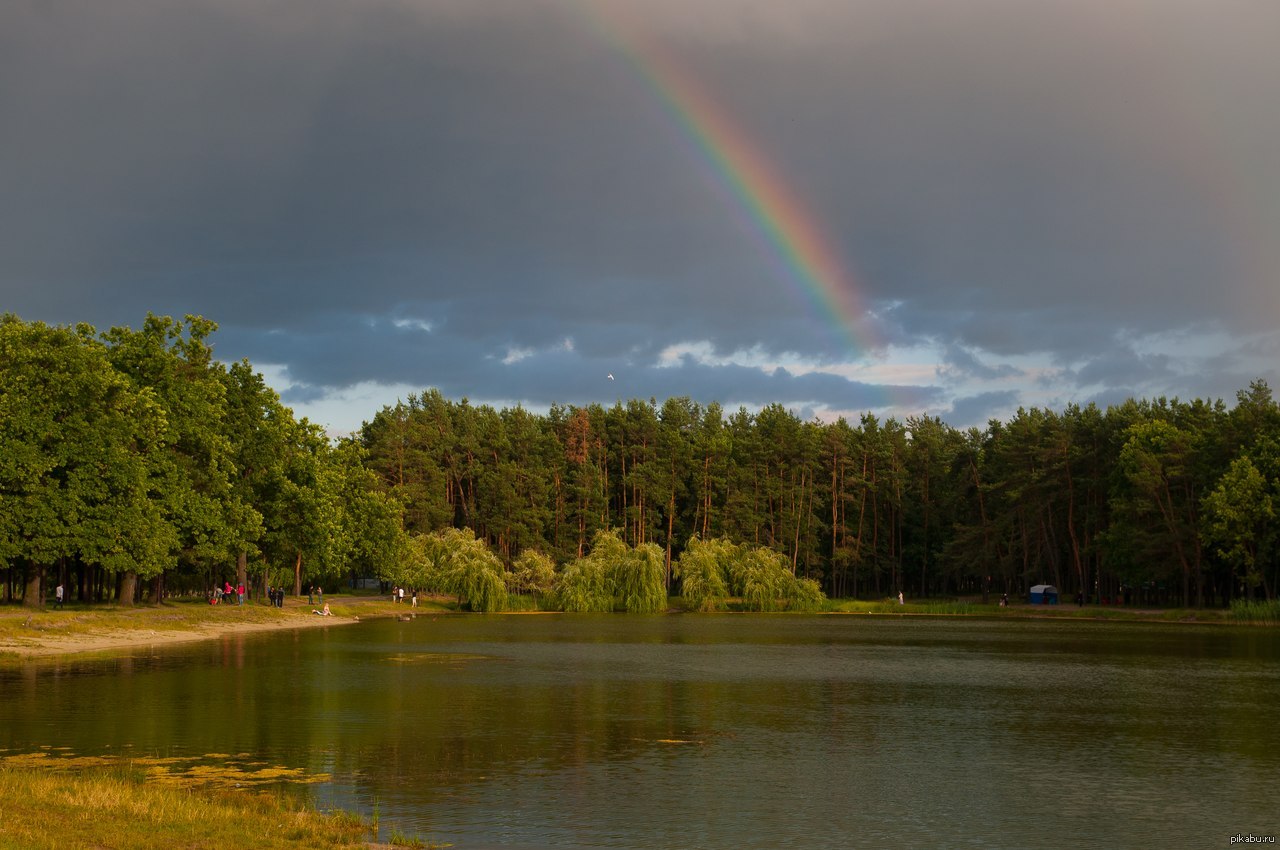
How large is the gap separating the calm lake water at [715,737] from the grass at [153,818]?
4.08 feet

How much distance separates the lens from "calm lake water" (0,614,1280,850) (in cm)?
1958

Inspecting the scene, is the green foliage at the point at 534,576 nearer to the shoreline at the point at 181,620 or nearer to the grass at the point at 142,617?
the shoreline at the point at 181,620

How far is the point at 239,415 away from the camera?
3482 inches

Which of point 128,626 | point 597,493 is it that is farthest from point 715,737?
point 597,493

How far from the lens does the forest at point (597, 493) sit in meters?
69.1

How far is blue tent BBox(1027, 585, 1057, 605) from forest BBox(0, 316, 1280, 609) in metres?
2.40

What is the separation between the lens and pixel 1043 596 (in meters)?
126

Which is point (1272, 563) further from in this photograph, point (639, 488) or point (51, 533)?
point (51, 533)

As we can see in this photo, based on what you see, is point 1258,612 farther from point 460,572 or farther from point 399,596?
point 399,596

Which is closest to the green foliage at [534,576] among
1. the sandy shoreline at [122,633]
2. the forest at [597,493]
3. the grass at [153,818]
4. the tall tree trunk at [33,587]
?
the forest at [597,493]

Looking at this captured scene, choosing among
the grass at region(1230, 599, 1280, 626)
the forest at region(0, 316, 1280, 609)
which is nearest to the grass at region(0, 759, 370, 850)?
the forest at region(0, 316, 1280, 609)

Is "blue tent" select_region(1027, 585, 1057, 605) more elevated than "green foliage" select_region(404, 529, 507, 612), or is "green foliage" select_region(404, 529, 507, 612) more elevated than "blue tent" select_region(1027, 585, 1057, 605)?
"green foliage" select_region(404, 529, 507, 612)

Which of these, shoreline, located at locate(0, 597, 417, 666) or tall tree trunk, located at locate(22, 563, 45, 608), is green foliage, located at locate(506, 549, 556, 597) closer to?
shoreline, located at locate(0, 597, 417, 666)

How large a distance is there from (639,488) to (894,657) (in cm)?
9452
